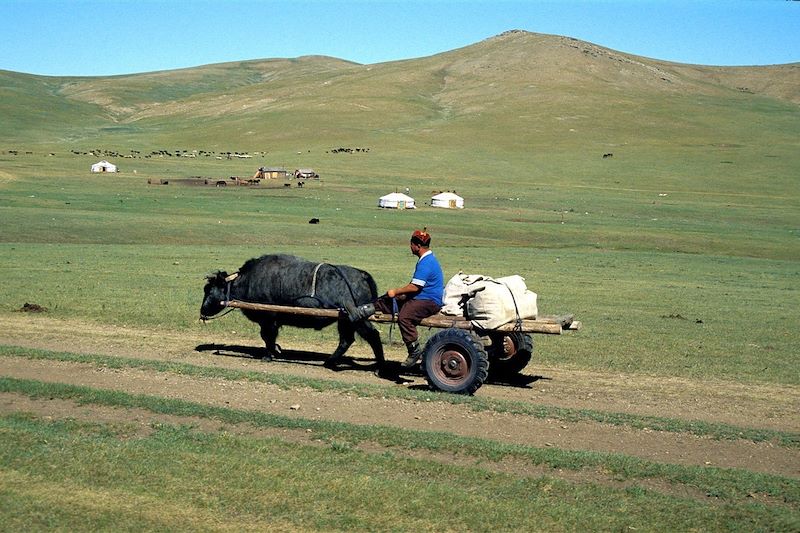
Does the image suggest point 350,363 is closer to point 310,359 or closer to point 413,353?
point 310,359

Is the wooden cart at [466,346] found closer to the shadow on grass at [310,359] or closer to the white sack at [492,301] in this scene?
the white sack at [492,301]

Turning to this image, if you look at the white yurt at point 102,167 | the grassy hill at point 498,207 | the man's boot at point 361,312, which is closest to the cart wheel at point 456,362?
the man's boot at point 361,312

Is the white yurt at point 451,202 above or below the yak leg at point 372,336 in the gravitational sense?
above

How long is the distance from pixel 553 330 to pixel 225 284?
6.33m

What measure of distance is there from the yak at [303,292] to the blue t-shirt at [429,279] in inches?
47.1

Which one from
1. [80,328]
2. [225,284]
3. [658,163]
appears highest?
[658,163]

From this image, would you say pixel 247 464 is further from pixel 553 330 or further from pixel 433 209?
pixel 433 209

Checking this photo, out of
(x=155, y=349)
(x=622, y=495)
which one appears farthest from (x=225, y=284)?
(x=622, y=495)

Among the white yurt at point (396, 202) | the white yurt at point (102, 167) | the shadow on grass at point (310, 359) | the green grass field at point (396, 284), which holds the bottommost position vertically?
the shadow on grass at point (310, 359)

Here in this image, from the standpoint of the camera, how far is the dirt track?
11.3m

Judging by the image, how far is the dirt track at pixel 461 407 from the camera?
11.3m

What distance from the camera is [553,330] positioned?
45.6 ft

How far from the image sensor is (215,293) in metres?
17.2

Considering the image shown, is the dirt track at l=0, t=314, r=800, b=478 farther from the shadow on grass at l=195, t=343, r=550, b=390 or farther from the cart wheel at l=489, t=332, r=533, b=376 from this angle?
the cart wheel at l=489, t=332, r=533, b=376
